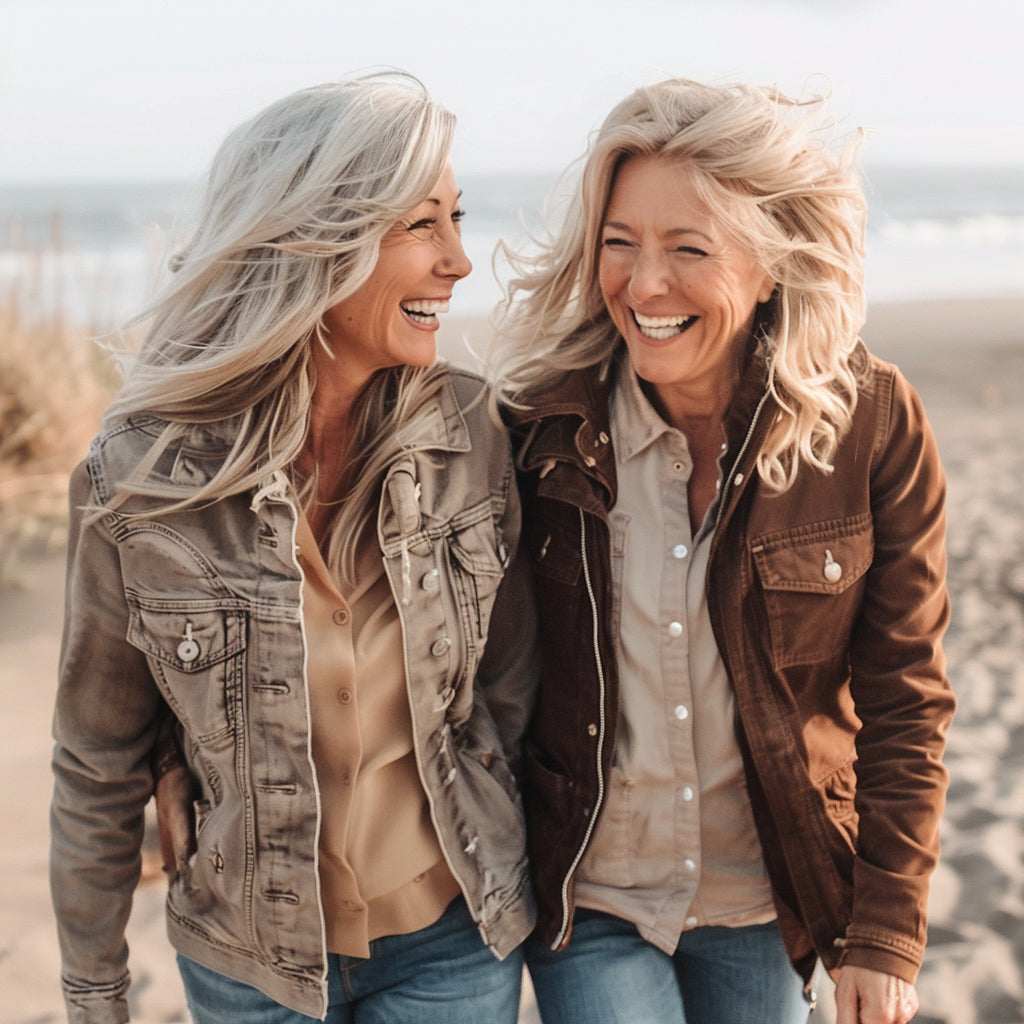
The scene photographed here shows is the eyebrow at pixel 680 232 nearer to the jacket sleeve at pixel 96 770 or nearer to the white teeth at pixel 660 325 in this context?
the white teeth at pixel 660 325

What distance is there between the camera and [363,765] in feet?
7.59

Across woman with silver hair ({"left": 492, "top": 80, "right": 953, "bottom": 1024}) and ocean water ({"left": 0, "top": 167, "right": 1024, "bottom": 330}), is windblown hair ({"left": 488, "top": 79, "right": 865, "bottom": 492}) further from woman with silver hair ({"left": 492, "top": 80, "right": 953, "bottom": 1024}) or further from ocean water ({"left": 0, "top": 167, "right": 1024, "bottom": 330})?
ocean water ({"left": 0, "top": 167, "right": 1024, "bottom": 330})

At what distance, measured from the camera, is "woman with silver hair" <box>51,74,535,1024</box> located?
7.39 ft

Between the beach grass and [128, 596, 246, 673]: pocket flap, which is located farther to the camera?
the beach grass

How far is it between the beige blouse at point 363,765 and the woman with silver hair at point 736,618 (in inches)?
13.0

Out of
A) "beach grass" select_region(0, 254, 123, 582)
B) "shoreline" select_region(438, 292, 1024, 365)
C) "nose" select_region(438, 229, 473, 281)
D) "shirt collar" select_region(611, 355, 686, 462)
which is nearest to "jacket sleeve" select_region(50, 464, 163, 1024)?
"nose" select_region(438, 229, 473, 281)

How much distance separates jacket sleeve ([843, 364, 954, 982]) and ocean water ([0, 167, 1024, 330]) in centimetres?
68

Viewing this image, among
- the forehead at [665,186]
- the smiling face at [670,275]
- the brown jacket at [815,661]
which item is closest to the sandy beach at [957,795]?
the brown jacket at [815,661]

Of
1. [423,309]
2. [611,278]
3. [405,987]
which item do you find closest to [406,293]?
[423,309]

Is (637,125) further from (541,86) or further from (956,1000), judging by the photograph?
(541,86)

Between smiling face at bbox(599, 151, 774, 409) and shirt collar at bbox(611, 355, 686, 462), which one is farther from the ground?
smiling face at bbox(599, 151, 774, 409)

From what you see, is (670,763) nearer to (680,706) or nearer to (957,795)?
(680,706)

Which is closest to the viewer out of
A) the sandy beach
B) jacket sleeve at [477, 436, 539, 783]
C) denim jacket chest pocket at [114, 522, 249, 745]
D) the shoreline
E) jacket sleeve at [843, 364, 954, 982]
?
denim jacket chest pocket at [114, 522, 249, 745]

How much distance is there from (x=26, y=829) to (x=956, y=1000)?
3191 millimetres
